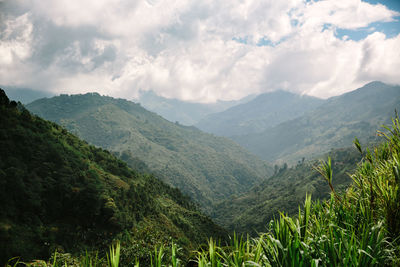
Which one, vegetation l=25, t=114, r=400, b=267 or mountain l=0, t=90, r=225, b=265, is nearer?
vegetation l=25, t=114, r=400, b=267

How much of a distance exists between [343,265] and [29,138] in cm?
6498

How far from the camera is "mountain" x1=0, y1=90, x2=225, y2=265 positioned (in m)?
40.2

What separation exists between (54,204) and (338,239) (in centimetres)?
5572

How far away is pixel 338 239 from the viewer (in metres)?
A: 5.75

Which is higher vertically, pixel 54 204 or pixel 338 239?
pixel 338 239

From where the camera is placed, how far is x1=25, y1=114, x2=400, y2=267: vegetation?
5316 millimetres

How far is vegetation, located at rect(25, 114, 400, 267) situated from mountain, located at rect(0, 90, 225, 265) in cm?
2356

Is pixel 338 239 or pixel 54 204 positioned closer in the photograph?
pixel 338 239

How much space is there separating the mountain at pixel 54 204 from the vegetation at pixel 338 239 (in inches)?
928

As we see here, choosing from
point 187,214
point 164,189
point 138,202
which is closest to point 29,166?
point 138,202

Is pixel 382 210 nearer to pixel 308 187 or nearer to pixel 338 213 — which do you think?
pixel 338 213

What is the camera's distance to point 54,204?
161ft

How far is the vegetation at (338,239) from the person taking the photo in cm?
532

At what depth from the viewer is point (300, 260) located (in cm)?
564
